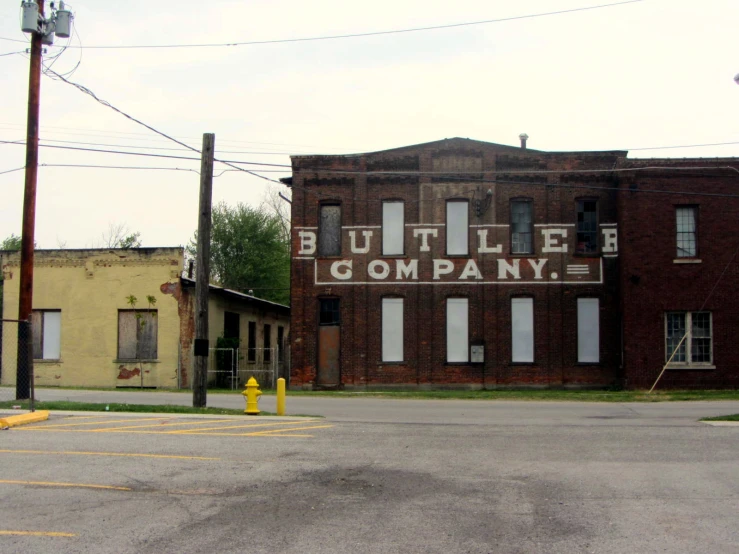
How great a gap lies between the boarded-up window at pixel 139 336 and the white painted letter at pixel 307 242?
742cm

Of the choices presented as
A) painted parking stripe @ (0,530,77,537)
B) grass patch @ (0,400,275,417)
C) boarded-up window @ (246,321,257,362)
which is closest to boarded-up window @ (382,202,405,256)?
boarded-up window @ (246,321,257,362)

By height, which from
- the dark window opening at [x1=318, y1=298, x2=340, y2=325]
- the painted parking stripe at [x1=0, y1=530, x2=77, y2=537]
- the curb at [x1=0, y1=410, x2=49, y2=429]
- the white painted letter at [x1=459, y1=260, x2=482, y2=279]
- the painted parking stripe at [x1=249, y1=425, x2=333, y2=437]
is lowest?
the painted parking stripe at [x1=0, y1=530, x2=77, y2=537]

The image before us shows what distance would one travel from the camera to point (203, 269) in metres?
20.9

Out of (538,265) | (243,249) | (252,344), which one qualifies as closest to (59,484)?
(538,265)

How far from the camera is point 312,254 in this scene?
3347 centimetres

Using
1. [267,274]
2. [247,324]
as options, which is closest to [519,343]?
[247,324]

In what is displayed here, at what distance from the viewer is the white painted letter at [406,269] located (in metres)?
33.1

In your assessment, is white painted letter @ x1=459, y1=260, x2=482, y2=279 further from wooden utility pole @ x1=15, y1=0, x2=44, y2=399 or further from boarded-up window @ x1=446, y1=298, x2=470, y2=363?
wooden utility pole @ x1=15, y1=0, x2=44, y2=399

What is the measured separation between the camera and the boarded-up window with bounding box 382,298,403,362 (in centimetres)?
3309

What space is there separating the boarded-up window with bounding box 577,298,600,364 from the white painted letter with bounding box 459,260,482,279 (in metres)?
3.92

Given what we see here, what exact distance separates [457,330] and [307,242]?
21.9 ft

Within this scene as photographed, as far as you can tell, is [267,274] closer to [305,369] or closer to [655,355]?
[305,369]

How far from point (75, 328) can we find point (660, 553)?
32.7 m

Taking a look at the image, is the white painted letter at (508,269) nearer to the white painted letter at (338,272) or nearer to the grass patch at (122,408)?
the white painted letter at (338,272)
